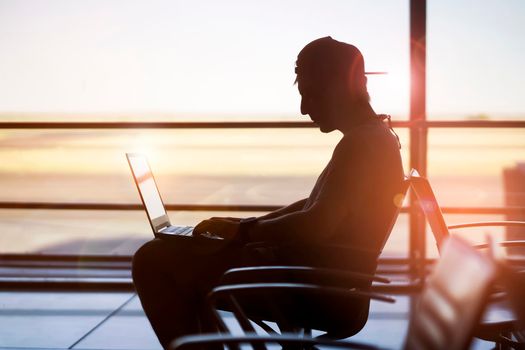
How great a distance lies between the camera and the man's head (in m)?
1.82


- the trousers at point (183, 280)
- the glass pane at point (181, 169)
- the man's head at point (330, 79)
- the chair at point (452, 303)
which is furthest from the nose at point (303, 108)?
the glass pane at point (181, 169)

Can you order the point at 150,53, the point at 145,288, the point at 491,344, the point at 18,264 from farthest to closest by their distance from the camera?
the point at 150,53 < the point at 18,264 < the point at 491,344 < the point at 145,288

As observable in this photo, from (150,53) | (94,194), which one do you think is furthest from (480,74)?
(94,194)

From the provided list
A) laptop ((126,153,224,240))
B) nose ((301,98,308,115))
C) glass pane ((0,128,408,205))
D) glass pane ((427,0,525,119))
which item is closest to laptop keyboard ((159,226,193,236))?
laptop ((126,153,224,240))

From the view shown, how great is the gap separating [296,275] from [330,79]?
0.65 meters

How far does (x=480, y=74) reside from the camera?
4.29 metres

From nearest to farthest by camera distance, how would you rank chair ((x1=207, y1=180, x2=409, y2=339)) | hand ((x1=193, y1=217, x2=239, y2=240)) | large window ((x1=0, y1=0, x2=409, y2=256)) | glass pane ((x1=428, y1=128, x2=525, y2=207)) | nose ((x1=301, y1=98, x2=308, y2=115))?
chair ((x1=207, y1=180, x2=409, y2=339)) → hand ((x1=193, y1=217, x2=239, y2=240)) → nose ((x1=301, y1=98, x2=308, y2=115)) → large window ((x1=0, y1=0, x2=409, y2=256)) → glass pane ((x1=428, y1=128, x2=525, y2=207))

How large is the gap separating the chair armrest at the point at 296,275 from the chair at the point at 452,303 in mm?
398

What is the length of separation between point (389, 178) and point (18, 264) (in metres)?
3.42

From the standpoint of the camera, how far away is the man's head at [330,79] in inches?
71.6

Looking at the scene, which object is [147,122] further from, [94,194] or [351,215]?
[94,194]

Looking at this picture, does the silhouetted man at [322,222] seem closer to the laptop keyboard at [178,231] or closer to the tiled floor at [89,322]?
the laptop keyboard at [178,231]

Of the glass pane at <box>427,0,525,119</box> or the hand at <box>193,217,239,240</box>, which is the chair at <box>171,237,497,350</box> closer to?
the hand at <box>193,217,239,240</box>

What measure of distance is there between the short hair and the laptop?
23.6 inches
